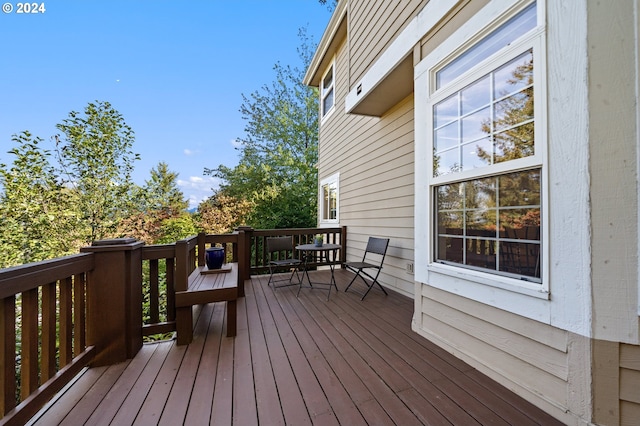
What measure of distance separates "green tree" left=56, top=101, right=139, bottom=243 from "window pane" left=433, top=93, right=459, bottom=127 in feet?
25.3

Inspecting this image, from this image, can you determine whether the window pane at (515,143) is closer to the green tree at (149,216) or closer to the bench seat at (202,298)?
the bench seat at (202,298)

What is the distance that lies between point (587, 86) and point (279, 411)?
7.79 ft

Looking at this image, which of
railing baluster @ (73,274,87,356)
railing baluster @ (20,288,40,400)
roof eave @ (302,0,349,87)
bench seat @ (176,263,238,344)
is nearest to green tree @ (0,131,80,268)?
bench seat @ (176,263,238,344)

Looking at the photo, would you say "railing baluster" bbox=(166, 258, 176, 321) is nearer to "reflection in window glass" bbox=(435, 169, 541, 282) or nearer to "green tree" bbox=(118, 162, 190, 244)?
"reflection in window glass" bbox=(435, 169, 541, 282)

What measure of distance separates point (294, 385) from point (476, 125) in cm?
235

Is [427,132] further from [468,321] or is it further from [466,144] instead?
[468,321]

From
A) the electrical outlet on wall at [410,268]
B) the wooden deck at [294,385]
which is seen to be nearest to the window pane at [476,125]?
the wooden deck at [294,385]

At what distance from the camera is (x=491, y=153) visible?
1.91 metres

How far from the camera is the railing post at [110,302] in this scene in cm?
198

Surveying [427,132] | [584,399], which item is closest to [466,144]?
[427,132]

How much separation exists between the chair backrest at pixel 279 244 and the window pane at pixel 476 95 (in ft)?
11.1

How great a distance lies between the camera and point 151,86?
44.4 feet

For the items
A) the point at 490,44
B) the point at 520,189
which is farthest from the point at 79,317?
the point at 490,44

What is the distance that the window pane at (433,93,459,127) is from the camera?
2.23 metres
